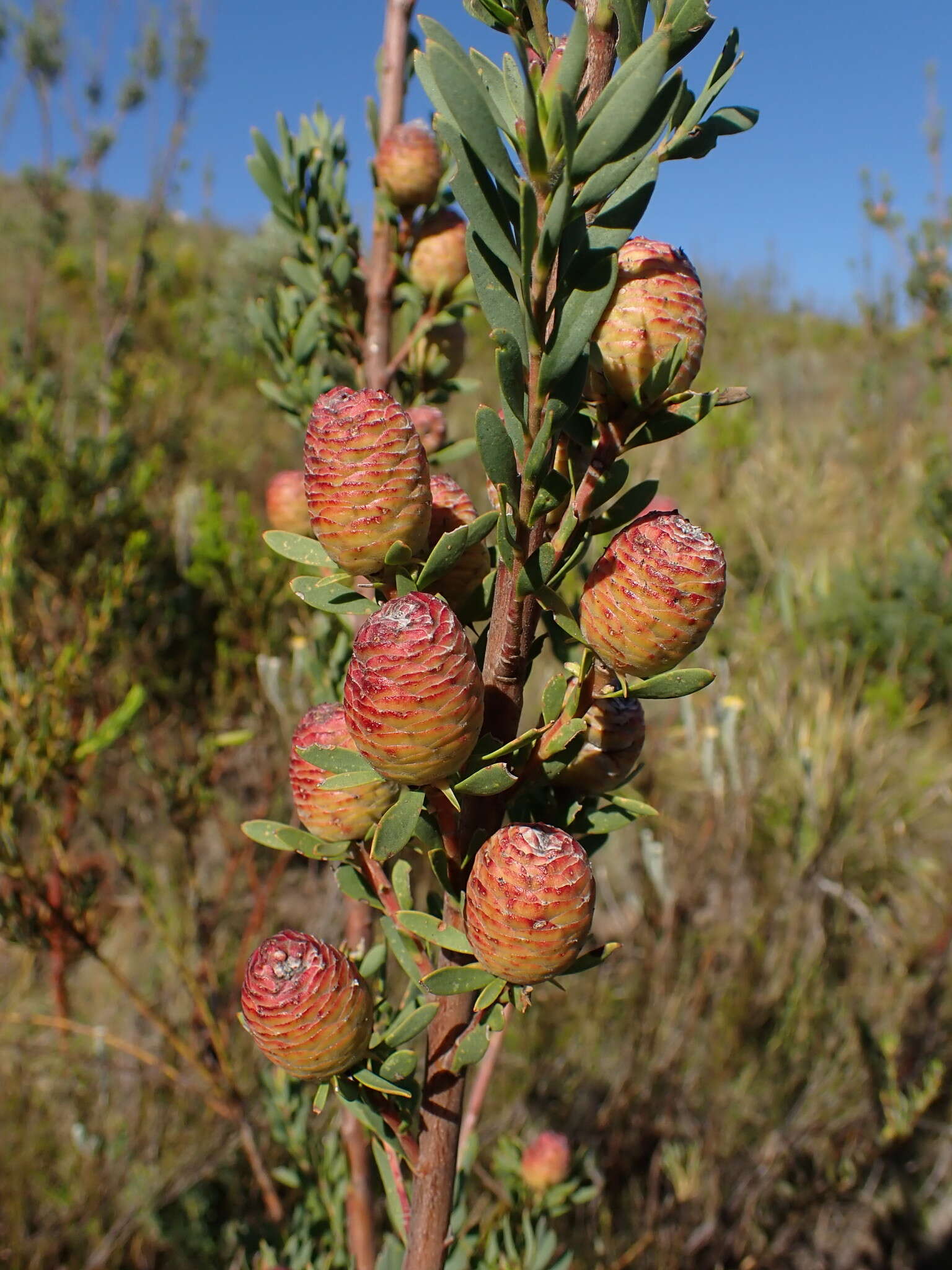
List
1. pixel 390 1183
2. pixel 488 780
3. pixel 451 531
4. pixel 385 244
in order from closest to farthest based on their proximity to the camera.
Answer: pixel 488 780 → pixel 451 531 → pixel 390 1183 → pixel 385 244

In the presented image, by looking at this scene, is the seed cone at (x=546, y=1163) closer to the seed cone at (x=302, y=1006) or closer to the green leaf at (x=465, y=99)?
the seed cone at (x=302, y=1006)

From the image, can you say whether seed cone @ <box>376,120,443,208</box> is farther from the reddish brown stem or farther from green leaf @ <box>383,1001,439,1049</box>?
green leaf @ <box>383,1001,439,1049</box>

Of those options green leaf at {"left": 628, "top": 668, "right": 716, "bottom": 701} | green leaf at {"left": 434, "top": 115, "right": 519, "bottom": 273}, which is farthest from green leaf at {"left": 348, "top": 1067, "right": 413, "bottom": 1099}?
green leaf at {"left": 434, "top": 115, "right": 519, "bottom": 273}

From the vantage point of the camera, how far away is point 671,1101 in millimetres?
2246

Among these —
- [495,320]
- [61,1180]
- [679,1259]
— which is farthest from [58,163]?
[679,1259]

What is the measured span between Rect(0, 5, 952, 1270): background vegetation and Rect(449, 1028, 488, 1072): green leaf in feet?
2.12

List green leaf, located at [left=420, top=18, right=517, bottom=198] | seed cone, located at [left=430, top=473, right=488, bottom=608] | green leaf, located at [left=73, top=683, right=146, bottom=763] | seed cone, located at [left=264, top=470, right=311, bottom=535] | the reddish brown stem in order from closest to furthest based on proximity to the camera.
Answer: green leaf, located at [left=420, top=18, right=517, bottom=198] → seed cone, located at [left=430, top=473, right=488, bottom=608] → seed cone, located at [left=264, top=470, right=311, bottom=535] → the reddish brown stem → green leaf, located at [left=73, top=683, right=146, bottom=763]

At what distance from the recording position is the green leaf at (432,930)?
2.10ft

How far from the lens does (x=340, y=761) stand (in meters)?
0.58

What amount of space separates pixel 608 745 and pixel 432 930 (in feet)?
0.67

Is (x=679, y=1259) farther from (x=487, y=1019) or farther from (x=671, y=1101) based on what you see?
(x=487, y=1019)

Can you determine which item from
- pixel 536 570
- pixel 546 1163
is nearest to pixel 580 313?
pixel 536 570

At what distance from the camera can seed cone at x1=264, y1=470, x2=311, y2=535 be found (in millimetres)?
1167

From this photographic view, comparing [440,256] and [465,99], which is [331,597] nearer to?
[465,99]
